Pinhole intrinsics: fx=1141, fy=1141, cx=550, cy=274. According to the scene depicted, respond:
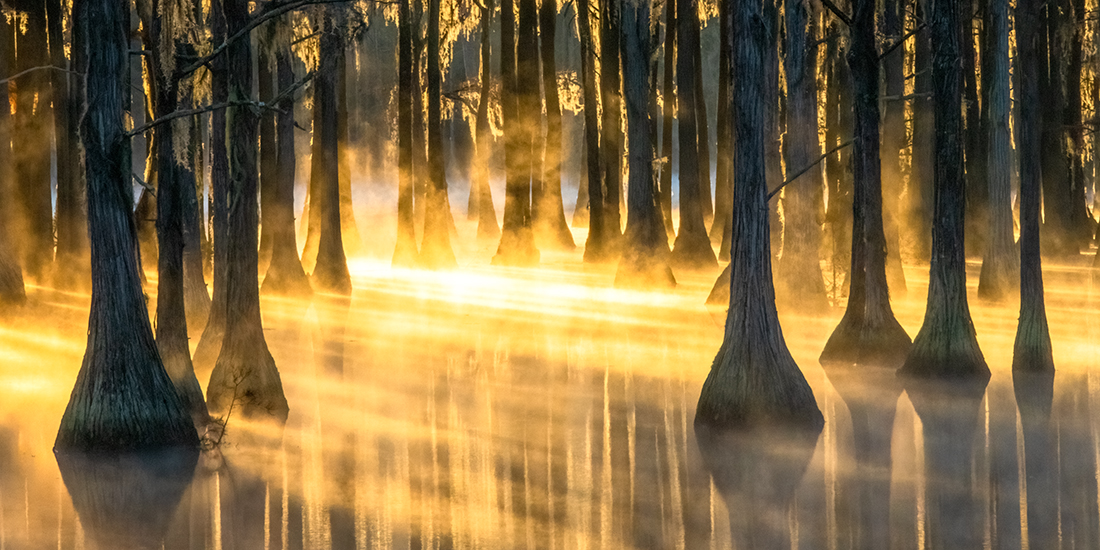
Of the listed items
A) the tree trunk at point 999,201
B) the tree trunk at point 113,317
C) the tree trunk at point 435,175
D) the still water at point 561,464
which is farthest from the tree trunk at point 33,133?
the tree trunk at point 999,201

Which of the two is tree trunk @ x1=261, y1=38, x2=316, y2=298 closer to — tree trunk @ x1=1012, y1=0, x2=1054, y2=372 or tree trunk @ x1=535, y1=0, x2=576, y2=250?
tree trunk @ x1=535, y1=0, x2=576, y2=250

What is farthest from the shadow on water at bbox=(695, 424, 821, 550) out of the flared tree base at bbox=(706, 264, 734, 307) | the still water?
the flared tree base at bbox=(706, 264, 734, 307)

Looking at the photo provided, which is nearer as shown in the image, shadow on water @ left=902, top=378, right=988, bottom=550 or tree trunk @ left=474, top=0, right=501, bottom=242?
shadow on water @ left=902, top=378, right=988, bottom=550

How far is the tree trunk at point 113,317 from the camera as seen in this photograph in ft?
35.1

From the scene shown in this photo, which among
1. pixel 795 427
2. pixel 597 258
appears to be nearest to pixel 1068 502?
pixel 795 427

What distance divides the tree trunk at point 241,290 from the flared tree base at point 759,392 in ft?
15.4

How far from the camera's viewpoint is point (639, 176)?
972 inches

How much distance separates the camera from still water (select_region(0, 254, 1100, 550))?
8.05 metres

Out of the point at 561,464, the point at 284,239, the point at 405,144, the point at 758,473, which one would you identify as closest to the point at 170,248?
the point at 561,464

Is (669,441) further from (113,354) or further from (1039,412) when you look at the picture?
(113,354)

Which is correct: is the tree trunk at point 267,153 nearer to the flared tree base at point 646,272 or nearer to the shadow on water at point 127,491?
the flared tree base at point 646,272

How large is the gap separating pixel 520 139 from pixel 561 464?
20658mm

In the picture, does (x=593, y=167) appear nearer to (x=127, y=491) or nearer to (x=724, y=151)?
(x=724, y=151)

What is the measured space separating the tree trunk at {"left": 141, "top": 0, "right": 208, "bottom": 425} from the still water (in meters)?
0.90
